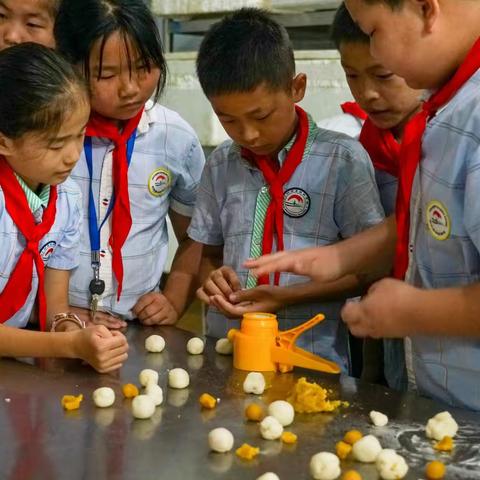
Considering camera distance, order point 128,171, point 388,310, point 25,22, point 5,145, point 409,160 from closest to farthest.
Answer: point 388,310 → point 409,160 → point 5,145 → point 128,171 → point 25,22

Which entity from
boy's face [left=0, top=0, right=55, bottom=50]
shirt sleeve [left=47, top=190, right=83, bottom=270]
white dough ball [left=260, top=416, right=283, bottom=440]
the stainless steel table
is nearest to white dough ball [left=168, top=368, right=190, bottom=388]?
the stainless steel table

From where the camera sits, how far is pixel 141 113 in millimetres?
1895

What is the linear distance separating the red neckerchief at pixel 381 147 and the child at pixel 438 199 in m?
0.43

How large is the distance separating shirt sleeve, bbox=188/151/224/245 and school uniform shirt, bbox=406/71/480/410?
23.1 inches

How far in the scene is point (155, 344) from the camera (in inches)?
62.4

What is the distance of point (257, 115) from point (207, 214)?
0.30 meters

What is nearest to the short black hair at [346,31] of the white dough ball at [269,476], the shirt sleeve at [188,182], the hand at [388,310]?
the shirt sleeve at [188,182]

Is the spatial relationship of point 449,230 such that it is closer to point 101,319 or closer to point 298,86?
point 298,86

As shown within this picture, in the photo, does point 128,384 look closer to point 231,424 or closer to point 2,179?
point 231,424

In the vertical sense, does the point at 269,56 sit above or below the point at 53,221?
above

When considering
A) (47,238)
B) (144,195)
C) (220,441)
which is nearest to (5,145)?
(47,238)

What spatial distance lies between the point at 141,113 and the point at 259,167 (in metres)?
0.34

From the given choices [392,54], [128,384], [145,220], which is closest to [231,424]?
[128,384]

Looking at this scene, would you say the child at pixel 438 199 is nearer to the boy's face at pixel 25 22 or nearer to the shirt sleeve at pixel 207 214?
the shirt sleeve at pixel 207 214
